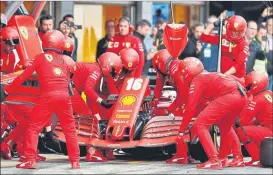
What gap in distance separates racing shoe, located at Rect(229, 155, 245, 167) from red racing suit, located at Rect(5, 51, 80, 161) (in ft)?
7.65

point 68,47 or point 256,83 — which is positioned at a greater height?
point 68,47

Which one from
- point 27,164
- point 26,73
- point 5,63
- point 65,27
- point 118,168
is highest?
point 65,27

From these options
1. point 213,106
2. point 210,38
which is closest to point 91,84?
point 213,106

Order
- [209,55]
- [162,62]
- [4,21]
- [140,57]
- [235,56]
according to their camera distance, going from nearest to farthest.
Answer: [162,62]
[4,21]
[235,56]
[140,57]
[209,55]

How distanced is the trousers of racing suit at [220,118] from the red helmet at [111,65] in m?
1.92

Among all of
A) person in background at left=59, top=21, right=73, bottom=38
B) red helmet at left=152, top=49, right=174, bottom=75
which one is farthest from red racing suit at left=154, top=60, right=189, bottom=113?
person in background at left=59, top=21, right=73, bottom=38

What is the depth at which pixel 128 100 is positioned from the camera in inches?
768

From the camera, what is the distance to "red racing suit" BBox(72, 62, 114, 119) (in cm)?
1944

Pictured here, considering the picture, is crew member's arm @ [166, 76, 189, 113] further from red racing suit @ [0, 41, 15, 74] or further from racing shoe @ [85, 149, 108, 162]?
red racing suit @ [0, 41, 15, 74]

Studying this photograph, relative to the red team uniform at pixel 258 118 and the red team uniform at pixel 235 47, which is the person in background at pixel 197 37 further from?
the red team uniform at pixel 258 118

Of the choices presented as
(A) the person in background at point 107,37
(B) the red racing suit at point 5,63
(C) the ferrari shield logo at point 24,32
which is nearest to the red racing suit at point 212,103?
(B) the red racing suit at point 5,63

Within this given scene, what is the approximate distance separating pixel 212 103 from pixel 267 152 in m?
1.01

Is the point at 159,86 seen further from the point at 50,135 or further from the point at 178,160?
the point at 50,135

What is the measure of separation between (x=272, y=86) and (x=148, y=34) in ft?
8.64
